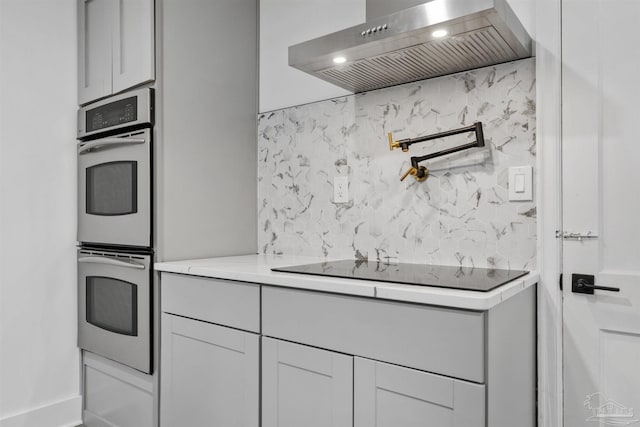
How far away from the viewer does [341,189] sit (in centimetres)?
197

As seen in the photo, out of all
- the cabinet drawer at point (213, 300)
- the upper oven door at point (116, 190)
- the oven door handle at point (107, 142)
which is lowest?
the cabinet drawer at point (213, 300)

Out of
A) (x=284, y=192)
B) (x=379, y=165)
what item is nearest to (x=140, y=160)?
(x=284, y=192)

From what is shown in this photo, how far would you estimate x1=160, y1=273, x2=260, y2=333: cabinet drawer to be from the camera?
1493 millimetres

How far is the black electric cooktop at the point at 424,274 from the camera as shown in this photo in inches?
46.4

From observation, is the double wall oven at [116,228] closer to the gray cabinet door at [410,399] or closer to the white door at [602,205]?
the gray cabinet door at [410,399]

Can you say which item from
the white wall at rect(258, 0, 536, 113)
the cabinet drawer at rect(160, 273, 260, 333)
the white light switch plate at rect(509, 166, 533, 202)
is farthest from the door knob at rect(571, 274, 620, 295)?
the white wall at rect(258, 0, 536, 113)

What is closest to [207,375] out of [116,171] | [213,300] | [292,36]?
[213,300]

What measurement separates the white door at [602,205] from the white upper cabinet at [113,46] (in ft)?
5.45

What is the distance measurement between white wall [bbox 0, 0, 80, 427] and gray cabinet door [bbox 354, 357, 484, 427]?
1.74 m

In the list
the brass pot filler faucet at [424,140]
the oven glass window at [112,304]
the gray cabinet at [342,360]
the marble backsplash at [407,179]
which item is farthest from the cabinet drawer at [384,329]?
the oven glass window at [112,304]

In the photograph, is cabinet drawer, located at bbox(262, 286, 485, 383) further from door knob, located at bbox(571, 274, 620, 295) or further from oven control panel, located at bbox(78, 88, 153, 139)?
oven control panel, located at bbox(78, 88, 153, 139)

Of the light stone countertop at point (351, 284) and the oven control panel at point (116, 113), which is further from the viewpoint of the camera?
the oven control panel at point (116, 113)

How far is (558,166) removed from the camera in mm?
1467

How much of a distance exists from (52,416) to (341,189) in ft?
5.98
